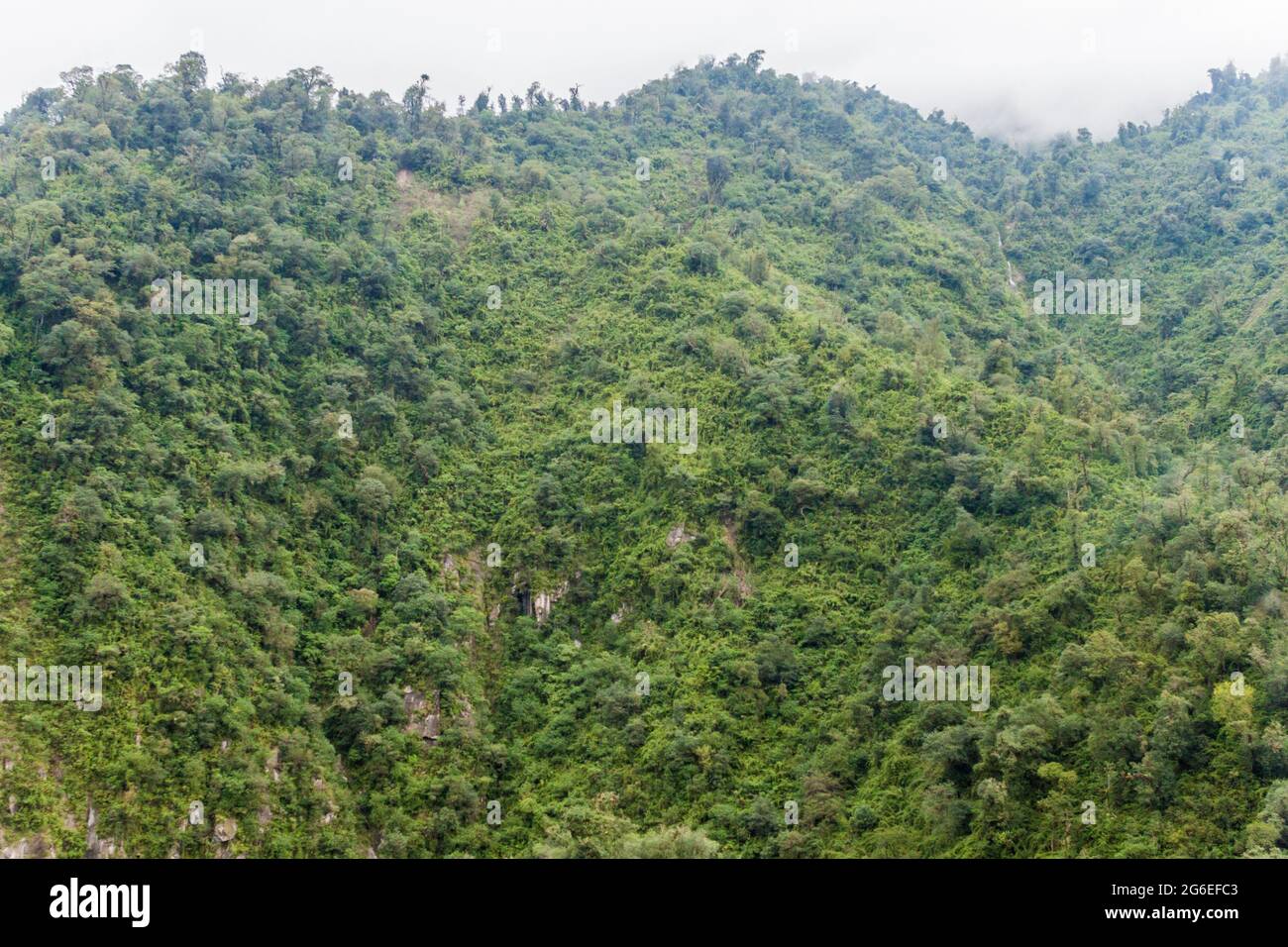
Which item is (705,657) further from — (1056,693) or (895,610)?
(1056,693)

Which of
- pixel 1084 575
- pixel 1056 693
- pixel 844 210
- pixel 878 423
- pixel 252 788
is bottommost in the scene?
pixel 252 788

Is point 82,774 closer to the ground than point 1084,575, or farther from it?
closer to the ground

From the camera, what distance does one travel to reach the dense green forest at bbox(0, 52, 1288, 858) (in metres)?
34.4

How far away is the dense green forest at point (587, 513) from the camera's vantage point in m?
34.4

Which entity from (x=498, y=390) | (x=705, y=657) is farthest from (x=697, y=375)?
(x=705, y=657)

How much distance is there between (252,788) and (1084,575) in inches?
1064

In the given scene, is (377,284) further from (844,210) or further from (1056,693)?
(1056,693)

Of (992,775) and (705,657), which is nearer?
(992,775)

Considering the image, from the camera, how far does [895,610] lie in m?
43.0

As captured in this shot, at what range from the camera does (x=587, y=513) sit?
49.1 m
